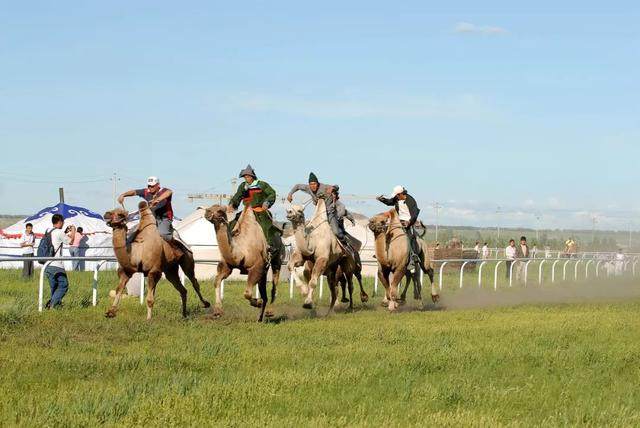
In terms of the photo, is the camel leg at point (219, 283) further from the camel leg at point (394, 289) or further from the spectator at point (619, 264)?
the spectator at point (619, 264)

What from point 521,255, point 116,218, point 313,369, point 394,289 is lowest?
point 313,369

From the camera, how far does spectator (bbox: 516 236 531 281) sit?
39706 mm

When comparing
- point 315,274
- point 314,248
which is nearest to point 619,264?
point 314,248

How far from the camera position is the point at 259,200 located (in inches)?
804

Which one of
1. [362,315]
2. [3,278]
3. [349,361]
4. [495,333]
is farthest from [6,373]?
[3,278]

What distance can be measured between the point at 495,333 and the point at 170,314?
594 cm

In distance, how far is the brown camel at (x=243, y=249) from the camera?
19328 mm

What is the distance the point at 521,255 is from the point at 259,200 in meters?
27.9

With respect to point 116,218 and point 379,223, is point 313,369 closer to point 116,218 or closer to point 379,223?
point 116,218

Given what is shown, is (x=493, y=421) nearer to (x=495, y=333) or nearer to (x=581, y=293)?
(x=495, y=333)

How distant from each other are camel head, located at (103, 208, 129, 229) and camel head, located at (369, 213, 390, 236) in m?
5.90

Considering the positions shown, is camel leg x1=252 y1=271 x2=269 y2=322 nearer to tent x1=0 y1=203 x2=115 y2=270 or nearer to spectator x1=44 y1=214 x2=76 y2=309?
spectator x1=44 y1=214 x2=76 y2=309

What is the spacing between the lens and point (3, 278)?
34.2 m

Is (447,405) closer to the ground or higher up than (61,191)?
closer to the ground
